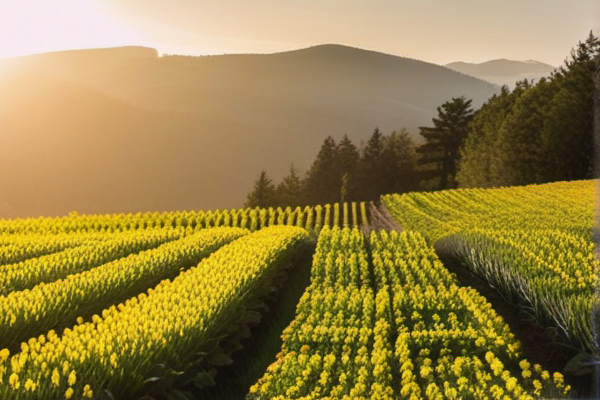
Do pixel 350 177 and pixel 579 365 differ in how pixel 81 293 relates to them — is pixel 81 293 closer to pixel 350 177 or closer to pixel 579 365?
pixel 579 365

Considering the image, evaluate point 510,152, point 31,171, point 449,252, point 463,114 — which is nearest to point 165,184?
point 31,171

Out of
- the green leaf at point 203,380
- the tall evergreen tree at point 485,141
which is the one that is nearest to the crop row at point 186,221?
the green leaf at point 203,380

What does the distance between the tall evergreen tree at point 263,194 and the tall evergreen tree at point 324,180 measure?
4.69 m

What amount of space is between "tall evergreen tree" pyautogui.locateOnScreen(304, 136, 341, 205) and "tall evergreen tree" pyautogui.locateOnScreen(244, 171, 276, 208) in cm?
469

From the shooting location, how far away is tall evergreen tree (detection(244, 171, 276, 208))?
3201 inches

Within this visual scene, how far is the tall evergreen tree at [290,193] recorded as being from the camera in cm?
8300

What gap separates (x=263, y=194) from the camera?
82438mm

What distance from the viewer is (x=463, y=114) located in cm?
7881

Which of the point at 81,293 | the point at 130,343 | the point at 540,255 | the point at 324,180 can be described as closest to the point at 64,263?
the point at 81,293

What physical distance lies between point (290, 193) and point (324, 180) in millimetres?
7556

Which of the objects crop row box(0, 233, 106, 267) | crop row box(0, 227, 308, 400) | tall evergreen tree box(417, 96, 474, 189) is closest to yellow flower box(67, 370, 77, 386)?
crop row box(0, 227, 308, 400)

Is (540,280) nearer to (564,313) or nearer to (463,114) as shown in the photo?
(564,313)

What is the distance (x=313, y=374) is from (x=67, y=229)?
73.5ft

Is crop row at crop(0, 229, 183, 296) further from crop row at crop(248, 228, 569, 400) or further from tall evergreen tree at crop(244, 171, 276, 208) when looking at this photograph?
tall evergreen tree at crop(244, 171, 276, 208)
